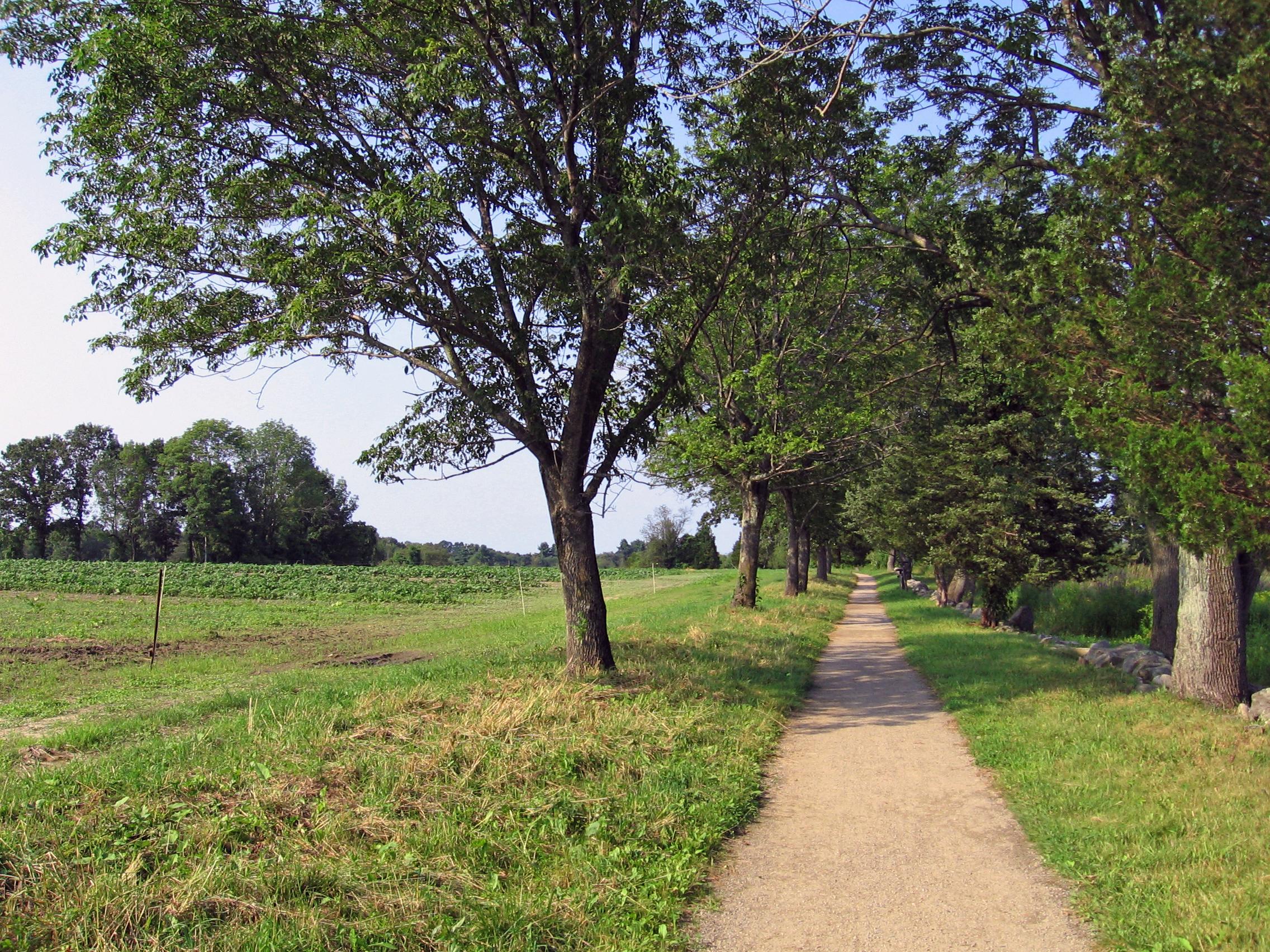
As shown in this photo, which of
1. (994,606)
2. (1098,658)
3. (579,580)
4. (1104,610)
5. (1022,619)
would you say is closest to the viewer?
(579,580)

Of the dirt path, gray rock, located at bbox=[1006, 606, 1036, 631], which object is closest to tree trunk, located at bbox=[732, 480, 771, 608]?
gray rock, located at bbox=[1006, 606, 1036, 631]

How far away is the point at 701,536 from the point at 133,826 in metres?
93.2

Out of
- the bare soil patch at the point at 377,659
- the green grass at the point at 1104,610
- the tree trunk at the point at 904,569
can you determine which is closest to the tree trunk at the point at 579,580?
the bare soil patch at the point at 377,659

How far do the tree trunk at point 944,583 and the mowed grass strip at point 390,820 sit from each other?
2126cm

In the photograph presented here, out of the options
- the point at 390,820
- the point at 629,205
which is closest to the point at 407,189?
the point at 629,205

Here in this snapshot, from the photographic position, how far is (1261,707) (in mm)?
8891

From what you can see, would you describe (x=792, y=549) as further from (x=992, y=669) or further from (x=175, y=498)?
(x=175, y=498)

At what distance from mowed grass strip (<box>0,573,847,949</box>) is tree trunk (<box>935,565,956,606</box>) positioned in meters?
21.3

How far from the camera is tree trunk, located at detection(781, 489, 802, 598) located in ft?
100

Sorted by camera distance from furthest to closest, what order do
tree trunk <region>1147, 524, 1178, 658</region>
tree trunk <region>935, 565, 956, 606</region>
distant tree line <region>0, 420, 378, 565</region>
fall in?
1. distant tree line <region>0, 420, 378, 565</region>
2. tree trunk <region>935, 565, 956, 606</region>
3. tree trunk <region>1147, 524, 1178, 658</region>

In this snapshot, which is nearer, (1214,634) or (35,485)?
(1214,634)

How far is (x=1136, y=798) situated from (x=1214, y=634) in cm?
479

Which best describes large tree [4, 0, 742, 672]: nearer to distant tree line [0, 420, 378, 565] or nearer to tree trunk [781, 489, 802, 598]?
tree trunk [781, 489, 802, 598]

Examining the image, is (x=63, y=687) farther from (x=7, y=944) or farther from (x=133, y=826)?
(x=7, y=944)
